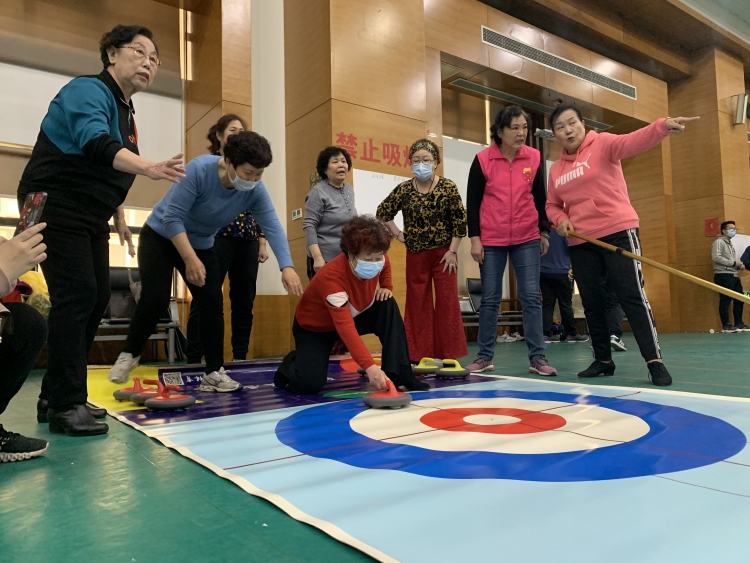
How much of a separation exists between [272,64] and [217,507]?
500 cm

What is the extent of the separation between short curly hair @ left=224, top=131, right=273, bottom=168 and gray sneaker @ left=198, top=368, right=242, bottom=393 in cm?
102

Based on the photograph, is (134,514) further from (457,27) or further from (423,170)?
(457,27)

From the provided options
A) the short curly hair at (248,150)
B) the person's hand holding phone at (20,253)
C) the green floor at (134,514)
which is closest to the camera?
the green floor at (134,514)

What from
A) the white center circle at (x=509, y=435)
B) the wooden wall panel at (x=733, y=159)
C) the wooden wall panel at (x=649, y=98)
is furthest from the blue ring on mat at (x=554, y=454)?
the wooden wall panel at (x=733, y=159)

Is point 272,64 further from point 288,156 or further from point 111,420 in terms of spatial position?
point 111,420

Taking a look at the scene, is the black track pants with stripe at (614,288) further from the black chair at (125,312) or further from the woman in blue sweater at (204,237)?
the black chair at (125,312)

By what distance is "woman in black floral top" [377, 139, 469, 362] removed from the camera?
3.09 m

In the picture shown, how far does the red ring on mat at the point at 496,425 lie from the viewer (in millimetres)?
1635

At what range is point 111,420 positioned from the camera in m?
1.98

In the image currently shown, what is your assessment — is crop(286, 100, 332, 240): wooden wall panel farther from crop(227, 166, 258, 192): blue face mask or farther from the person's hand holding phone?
the person's hand holding phone

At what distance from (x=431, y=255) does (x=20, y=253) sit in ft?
7.50

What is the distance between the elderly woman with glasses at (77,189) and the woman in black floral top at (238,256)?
1.12m

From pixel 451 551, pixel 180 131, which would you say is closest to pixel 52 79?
pixel 180 131

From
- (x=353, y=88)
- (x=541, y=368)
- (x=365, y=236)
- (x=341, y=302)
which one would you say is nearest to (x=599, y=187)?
(x=541, y=368)
